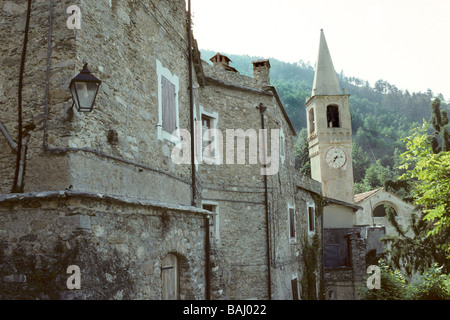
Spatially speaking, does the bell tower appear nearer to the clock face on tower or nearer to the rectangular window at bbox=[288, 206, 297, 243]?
the clock face on tower

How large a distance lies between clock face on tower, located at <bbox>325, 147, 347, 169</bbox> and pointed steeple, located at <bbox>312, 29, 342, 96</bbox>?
4.69 m

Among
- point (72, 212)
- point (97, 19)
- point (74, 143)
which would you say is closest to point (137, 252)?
point (72, 212)

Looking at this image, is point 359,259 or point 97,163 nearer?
point 97,163

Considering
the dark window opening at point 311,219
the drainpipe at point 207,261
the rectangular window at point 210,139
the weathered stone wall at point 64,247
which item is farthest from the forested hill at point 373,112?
the weathered stone wall at point 64,247

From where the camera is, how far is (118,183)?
6312 mm

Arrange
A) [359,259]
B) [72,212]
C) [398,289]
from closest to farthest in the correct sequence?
[72,212]
[398,289]
[359,259]

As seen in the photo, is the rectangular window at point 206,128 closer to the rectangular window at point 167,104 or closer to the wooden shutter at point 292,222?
the rectangular window at point 167,104

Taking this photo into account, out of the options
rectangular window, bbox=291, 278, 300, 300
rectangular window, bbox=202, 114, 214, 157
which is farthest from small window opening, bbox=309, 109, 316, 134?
rectangular window, bbox=202, 114, 214, 157

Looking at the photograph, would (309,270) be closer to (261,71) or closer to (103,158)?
(261,71)

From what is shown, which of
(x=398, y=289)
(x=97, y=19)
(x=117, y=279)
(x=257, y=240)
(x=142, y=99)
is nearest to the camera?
(x=117, y=279)

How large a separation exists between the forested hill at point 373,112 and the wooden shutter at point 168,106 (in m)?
60.1

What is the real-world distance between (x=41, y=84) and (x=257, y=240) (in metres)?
9.09

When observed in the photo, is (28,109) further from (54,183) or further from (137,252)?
(137,252)

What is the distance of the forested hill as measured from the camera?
289ft
